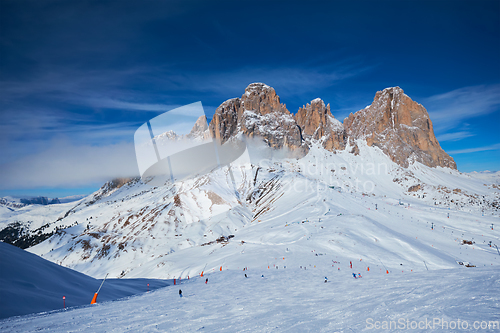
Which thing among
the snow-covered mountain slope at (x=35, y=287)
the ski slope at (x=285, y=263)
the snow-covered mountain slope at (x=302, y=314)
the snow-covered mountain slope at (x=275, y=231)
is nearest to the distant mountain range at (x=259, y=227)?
the snow-covered mountain slope at (x=275, y=231)

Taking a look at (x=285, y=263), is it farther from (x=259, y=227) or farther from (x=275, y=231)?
(x=259, y=227)

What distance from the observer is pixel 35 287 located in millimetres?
11531

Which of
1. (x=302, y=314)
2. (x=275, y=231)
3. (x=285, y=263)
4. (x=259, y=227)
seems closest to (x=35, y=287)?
(x=302, y=314)

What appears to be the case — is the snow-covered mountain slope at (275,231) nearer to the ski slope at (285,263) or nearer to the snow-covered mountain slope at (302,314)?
the ski slope at (285,263)

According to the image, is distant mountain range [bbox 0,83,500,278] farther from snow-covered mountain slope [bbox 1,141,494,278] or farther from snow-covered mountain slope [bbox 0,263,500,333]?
snow-covered mountain slope [bbox 0,263,500,333]

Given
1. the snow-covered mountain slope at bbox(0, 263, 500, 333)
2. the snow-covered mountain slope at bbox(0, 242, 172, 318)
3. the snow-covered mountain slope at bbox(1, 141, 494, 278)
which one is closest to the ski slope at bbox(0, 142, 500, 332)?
the snow-covered mountain slope at bbox(0, 263, 500, 333)

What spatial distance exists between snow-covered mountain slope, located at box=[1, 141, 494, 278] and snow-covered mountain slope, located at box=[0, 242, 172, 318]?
24.2m

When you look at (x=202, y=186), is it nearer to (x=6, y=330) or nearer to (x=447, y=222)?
(x=447, y=222)

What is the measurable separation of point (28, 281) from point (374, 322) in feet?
49.1

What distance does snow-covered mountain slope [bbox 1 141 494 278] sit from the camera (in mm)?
43719

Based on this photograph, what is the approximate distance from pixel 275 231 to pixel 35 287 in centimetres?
5487

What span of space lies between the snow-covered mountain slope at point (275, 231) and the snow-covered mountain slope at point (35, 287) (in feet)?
79.3

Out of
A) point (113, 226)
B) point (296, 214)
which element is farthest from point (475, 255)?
point (113, 226)

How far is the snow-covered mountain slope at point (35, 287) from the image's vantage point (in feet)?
33.1
